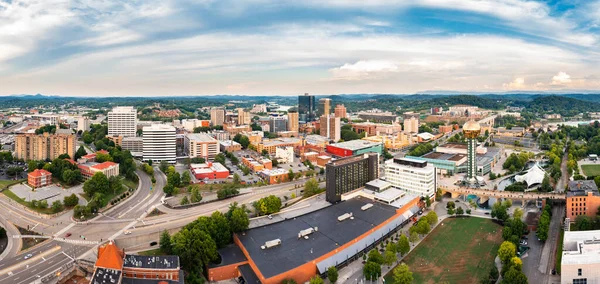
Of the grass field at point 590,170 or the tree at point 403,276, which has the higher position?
the grass field at point 590,170

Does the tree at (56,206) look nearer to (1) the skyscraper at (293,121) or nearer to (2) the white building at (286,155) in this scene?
(2) the white building at (286,155)

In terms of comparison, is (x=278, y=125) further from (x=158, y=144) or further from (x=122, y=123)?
(x=158, y=144)

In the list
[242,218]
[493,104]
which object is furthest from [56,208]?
[493,104]

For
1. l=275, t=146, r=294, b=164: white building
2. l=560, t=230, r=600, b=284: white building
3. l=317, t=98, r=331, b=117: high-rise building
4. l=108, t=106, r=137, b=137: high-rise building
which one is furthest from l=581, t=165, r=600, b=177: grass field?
l=108, t=106, r=137, b=137: high-rise building

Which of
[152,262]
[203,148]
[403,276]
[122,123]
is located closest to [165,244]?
[152,262]

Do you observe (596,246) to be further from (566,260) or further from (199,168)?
(199,168)

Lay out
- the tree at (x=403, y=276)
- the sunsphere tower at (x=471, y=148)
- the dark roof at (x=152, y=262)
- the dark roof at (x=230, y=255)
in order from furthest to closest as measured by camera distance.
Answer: the sunsphere tower at (x=471, y=148) < the dark roof at (x=230, y=255) < the tree at (x=403, y=276) < the dark roof at (x=152, y=262)

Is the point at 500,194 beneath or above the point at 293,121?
beneath

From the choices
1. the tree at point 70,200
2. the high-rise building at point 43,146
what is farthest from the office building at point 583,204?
the high-rise building at point 43,146
